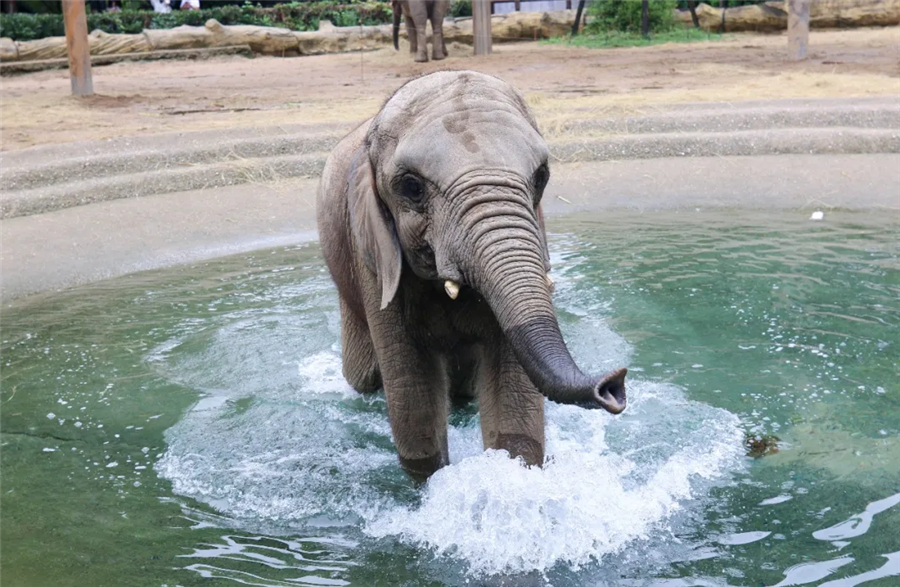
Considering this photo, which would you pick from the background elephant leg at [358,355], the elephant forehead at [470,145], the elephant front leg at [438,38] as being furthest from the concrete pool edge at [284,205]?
the elephant front leg at [438,38]

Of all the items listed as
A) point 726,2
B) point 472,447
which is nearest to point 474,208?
point 472,447

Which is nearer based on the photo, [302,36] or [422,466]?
[422,466]

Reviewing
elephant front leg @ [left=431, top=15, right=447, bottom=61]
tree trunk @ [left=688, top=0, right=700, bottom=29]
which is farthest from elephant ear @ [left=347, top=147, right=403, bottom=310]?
tree trunk @ [left=688, top=0, right=700, bottom=29]

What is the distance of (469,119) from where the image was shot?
3.78 metres

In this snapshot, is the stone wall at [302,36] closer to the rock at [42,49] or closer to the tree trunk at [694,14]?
the rock at [42,49]

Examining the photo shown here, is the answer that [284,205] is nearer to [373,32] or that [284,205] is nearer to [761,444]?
[761,444]

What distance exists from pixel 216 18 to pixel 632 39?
1099 cm

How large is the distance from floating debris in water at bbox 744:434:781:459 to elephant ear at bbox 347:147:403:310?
2018 millimetres

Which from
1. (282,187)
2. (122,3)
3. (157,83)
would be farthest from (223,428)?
(122,3)

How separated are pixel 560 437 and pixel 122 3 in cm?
2863

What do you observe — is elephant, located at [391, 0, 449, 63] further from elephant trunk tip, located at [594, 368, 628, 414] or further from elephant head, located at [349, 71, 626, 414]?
elephant trunk tip, located at [594, 368, 628, 414]

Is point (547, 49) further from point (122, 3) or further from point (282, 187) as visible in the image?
point (122, 3)

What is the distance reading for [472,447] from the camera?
5.39m

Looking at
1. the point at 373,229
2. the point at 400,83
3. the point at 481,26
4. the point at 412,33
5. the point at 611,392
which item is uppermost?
the point at 481,26
